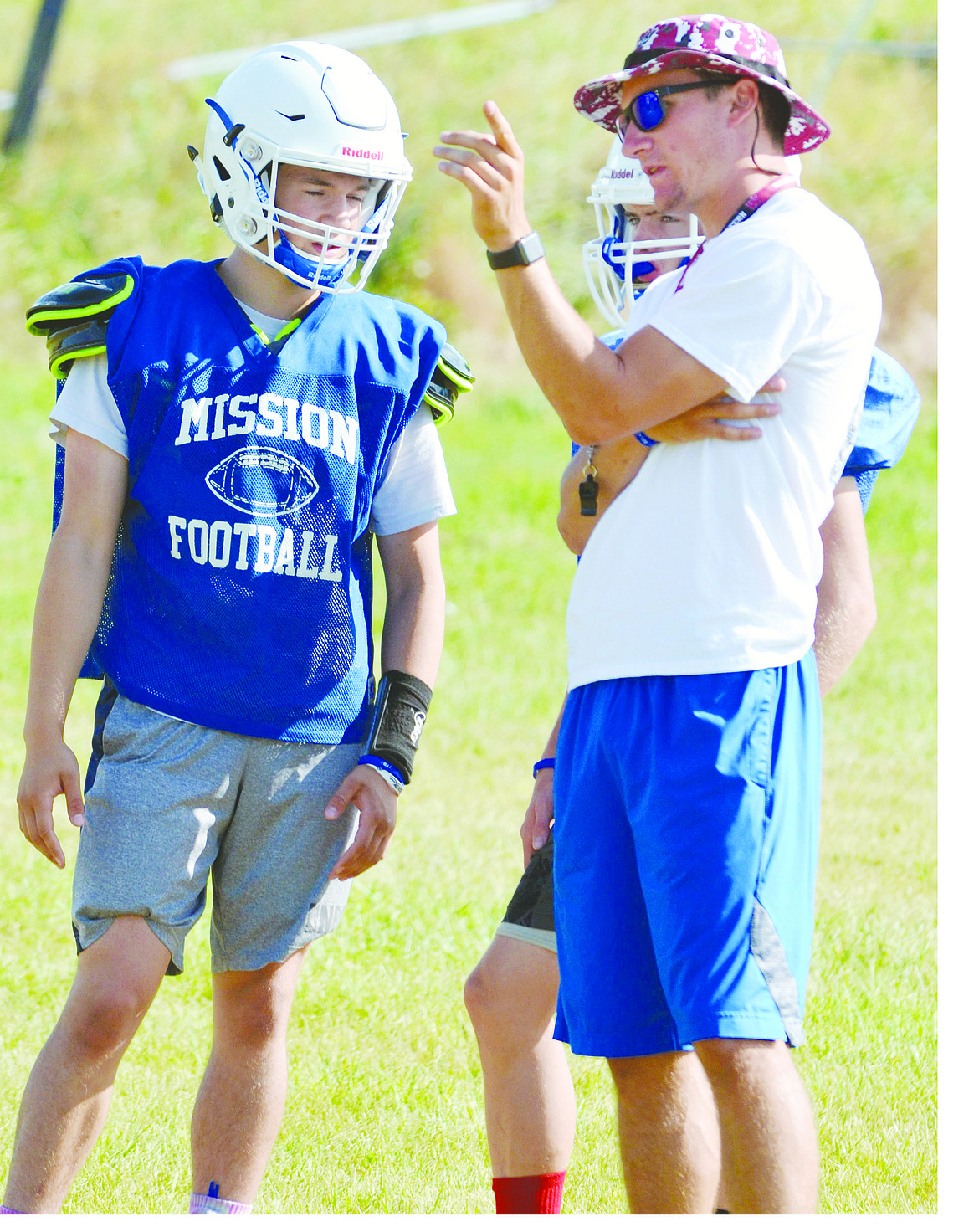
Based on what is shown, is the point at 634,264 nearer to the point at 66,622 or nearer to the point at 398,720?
the point at 398,720

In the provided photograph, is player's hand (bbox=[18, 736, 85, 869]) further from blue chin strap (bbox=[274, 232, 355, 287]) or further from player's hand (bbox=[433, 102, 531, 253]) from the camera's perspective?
player's hand (bbox=[433, 102, 531, 253])

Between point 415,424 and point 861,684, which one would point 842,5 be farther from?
point 415,424

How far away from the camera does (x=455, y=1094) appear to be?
3826 millimetres

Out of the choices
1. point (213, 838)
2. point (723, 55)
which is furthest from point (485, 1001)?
point (723, 55)

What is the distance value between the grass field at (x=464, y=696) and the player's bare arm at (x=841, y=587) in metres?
1.36

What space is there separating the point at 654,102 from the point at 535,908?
1489mm

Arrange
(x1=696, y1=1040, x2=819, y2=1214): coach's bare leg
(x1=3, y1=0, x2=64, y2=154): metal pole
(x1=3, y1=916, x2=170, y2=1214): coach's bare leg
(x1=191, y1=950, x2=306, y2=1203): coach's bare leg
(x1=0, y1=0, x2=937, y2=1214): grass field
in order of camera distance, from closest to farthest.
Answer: (x1=696, y1=1040, x2=819, y2=1214): coach's bare leg, (x1=3, y1=916, x2=170, y2=1214): coach's bare leg, (x1=191, y1=950, x2=306, y2=1203): coach's bare leg, (x1=0, y1=0, x2=937, y2=1214): grass field, (x1=3, y1=0, x2=64, y2=154): metal pole

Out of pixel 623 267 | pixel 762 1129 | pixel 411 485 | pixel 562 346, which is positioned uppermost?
pixel 623 267

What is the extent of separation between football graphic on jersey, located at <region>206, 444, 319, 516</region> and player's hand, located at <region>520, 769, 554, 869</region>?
0.76 metres

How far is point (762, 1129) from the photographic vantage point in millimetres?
2234

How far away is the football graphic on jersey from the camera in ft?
9.12

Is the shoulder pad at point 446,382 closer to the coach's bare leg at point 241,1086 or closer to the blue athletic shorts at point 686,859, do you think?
the blue athletic shorts at point 686,859

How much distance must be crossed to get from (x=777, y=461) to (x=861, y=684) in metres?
6.10

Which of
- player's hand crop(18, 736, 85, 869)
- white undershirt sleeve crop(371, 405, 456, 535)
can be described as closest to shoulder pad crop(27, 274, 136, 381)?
white undershirt sleeve crop(371, 405, 456, 535)
